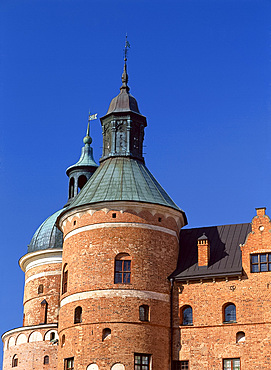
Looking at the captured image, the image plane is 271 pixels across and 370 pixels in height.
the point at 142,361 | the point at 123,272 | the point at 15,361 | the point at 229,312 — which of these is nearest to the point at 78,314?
the point at 123,272

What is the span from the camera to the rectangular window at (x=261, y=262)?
152ft

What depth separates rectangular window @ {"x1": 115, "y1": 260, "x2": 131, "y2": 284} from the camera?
153 ft

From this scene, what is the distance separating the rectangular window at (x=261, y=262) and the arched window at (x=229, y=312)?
8.59ft

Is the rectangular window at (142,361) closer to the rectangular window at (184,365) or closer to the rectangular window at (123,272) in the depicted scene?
the rectangular window at (184,365)

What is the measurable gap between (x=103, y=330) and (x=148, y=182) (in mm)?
11029

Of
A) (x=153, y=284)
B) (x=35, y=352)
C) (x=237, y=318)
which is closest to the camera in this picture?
(x=237, y=318)

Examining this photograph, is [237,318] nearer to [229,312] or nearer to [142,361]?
[229,312]

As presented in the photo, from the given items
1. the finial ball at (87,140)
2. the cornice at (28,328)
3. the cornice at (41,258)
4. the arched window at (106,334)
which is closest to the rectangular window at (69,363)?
the arched window at (106,334)

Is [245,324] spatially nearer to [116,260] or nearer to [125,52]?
[116,260]

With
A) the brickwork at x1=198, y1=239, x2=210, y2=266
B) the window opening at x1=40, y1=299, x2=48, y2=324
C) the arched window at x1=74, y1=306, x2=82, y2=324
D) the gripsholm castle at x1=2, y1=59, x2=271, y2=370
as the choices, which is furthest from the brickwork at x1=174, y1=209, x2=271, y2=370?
the window opening at x1=40, y1=299, x2=48, y2=324

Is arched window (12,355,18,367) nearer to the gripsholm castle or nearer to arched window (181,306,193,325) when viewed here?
the gripsholm castle

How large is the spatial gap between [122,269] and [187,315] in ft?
16.7

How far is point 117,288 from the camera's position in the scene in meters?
45.9

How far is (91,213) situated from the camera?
48.2 m
